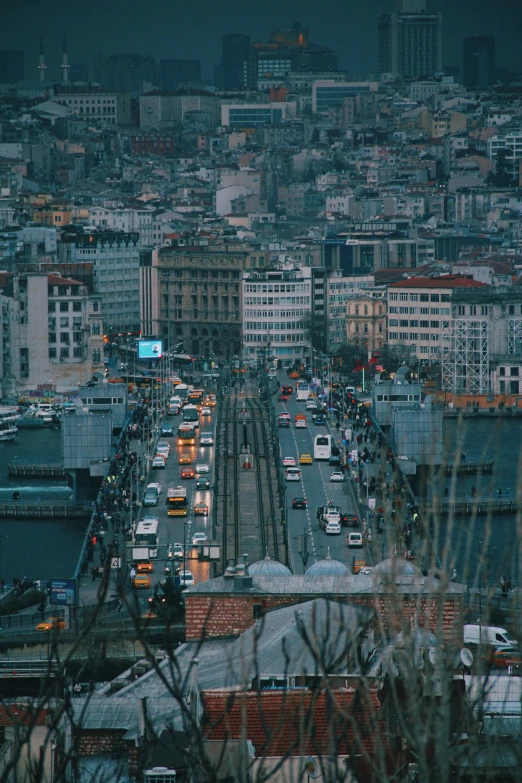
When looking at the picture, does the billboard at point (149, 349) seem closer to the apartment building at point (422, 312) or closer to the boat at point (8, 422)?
the apartment building at point (422, 312)

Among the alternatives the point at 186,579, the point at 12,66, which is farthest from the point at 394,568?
the point at 12,66

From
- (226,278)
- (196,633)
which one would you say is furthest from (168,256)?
(196,633)

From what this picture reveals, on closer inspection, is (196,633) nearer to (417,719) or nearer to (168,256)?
(417,719)

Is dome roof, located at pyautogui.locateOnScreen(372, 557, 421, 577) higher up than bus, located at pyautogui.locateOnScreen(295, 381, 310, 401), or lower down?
higher up

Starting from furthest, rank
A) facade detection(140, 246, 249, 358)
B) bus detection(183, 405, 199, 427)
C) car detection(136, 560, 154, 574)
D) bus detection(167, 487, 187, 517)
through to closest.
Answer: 1. facade detection(140, 246, 249, 358)
2. bus detection(183, 405, 199, 427)
3. bus detection(167, 487, 187, 517)
4. car detection(136, 560, 154, 574)

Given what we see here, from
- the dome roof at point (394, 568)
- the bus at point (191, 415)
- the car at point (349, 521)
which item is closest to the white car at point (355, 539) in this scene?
the car at point (349, 521)

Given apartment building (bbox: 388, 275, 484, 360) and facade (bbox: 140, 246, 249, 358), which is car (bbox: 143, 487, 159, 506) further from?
facade (bbox: 140, 246, 249, 358)

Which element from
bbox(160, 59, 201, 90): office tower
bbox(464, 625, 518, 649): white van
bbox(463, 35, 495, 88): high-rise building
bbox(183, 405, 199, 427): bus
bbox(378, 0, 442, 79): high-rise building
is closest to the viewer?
bbox(464, 625, 518, 649): white van

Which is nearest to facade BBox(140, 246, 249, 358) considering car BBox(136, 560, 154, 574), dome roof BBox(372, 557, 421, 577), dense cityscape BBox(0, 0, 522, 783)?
dense cityscape BBox(0, 0, 522, 783)
